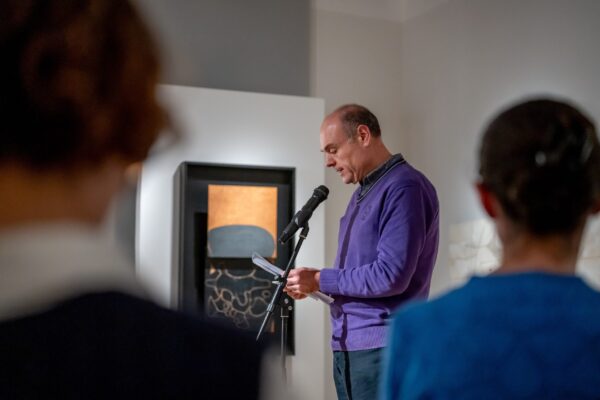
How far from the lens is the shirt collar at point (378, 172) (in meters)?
2.85

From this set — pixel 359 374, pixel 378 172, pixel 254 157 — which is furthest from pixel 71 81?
pixel 254 157

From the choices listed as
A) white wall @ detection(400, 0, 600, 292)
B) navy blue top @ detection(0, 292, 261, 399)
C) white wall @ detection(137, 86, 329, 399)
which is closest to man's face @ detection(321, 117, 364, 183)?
white wall @ detection(137, 86, 329, 399)

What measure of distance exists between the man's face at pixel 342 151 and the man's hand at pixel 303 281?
40cm

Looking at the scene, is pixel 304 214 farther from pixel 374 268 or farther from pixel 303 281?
pixel 374 268

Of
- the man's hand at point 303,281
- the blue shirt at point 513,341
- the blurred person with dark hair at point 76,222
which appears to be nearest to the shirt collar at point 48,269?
the blurred person with dark hair at point 76,222

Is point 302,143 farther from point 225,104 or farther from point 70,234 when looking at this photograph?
point 70,234

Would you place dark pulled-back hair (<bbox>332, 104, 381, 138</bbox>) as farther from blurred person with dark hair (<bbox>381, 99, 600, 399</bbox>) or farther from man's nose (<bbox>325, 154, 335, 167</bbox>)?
blurred person with dark hair (<bbox>381, 99, 600, 399</bbox>)

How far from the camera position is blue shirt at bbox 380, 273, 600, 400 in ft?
3.49

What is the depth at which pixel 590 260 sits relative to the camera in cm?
346

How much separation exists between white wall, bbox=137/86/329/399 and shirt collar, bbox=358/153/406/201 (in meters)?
1.31

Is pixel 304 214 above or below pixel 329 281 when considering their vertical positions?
above

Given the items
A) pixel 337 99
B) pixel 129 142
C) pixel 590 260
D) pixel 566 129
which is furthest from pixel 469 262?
pixel 129 142

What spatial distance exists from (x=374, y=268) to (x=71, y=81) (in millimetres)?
2202

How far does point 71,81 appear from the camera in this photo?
0.48 m
